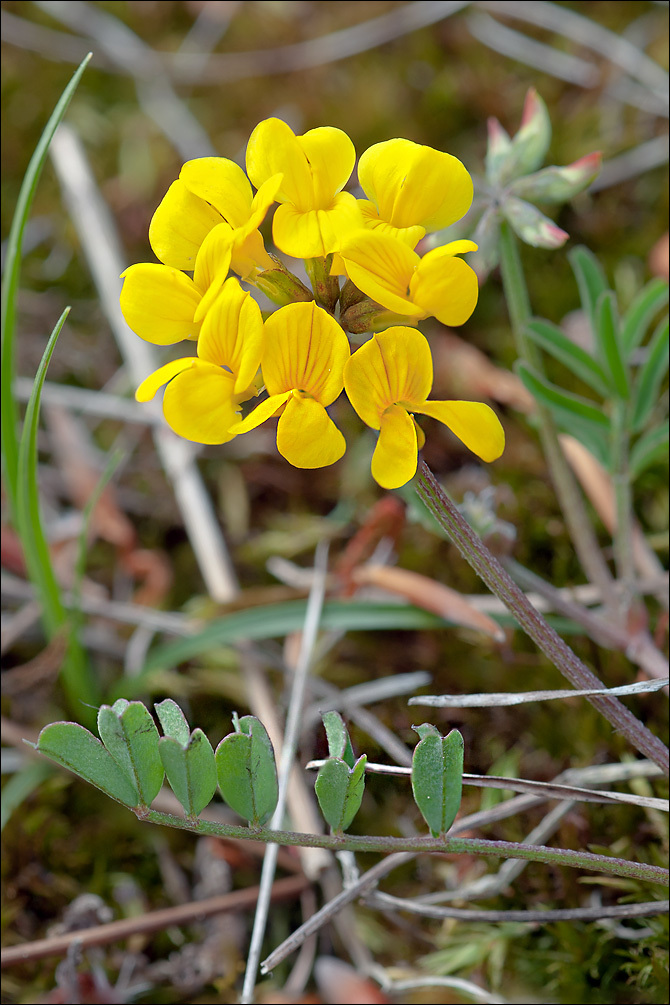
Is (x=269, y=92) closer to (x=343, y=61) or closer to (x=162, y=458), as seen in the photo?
(x=343, y=61)

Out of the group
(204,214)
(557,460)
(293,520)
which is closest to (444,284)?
(204,214)

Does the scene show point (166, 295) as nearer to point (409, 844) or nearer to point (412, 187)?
point (412, 187)

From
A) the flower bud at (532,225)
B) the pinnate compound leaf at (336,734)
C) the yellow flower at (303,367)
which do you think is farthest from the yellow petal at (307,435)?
the flower bud at (532,225)

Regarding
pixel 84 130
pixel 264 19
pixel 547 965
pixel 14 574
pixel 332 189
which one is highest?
pixel 264 19

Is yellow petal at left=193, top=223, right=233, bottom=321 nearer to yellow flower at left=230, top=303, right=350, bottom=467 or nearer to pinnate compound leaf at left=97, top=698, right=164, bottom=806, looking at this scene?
yellow flower at left=230, top=303, right=350, bottom=467

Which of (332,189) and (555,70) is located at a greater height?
(555,70)

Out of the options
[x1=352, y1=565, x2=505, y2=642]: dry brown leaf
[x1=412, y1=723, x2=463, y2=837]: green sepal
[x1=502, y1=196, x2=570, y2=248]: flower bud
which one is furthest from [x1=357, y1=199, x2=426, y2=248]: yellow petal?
[x1=352, y1=565, x2=505, y2=642]: dry brown leaf

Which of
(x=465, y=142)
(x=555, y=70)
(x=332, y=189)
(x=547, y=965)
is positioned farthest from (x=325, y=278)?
(x=555, y=70)
